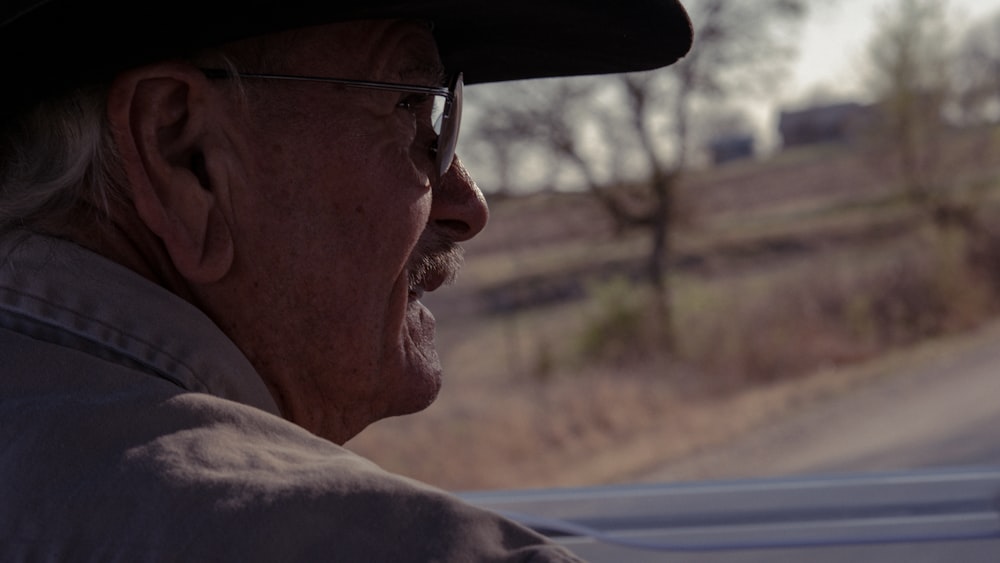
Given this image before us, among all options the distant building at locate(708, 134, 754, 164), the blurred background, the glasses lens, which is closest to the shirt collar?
the glasses lens

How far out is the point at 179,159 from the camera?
51.9 inches

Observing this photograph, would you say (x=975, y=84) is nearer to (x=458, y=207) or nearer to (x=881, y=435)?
(x=881, y=435)

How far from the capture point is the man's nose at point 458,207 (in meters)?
1.64

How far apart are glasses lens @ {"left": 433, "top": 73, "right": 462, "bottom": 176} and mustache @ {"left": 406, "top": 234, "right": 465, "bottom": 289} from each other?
10cm

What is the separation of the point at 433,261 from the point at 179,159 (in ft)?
1.42

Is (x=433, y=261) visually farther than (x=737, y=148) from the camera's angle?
No

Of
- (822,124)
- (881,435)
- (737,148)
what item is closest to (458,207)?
(881,435)

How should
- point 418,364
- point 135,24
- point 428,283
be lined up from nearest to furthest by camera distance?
point 135,24, point 418,364, point 428,283

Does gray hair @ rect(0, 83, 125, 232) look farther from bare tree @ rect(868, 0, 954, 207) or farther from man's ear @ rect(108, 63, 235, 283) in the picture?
bare tree @ rect(868, 0, 954, 207)

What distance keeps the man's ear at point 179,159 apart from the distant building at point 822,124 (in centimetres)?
2263

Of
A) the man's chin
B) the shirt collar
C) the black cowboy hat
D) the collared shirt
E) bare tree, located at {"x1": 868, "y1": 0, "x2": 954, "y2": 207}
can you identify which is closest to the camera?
the collared shirt

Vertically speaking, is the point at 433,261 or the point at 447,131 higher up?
the point at 447,131

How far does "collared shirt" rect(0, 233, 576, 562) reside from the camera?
89 centimetres

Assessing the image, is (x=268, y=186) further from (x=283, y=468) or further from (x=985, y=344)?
(x=985, y=344)
